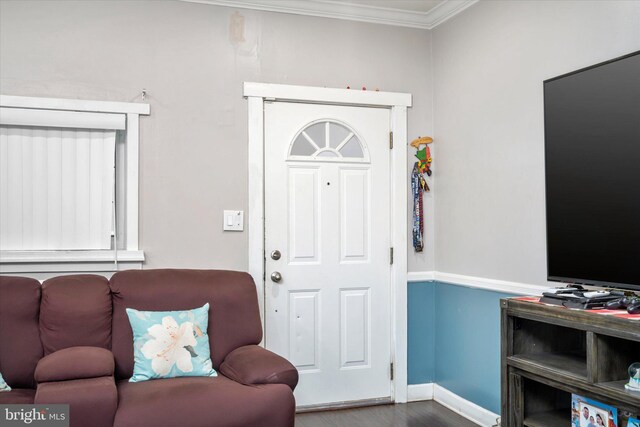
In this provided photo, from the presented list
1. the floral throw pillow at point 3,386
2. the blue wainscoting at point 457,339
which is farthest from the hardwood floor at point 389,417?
the floral throw pillow at point 3,386

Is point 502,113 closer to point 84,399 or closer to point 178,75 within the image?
point 178,75

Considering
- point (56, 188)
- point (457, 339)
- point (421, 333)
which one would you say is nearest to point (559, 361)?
point (457, 339)

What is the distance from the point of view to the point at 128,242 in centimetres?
344

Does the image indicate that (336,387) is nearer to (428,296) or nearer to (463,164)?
(428,296)

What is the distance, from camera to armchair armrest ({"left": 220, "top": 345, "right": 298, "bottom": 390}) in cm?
268

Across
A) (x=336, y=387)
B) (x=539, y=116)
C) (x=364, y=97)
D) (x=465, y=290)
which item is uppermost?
(x=364, y=97)

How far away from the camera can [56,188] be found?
11.0 ft

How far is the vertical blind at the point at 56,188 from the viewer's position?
327cm

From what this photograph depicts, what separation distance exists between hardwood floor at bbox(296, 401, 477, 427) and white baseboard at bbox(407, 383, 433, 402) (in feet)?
0.26

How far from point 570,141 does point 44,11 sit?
2.85m

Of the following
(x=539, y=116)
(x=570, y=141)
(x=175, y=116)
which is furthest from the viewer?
(x=175, y=116)

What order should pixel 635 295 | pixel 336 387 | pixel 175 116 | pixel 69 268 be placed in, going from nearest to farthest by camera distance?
pixel 635 295
pixel 69 268
pixel 175 116
pixel 336 387

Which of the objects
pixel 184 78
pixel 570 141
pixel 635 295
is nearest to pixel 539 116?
pixel 570 141

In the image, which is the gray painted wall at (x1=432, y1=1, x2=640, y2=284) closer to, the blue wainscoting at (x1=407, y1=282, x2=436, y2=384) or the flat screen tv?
the flat screen tv
